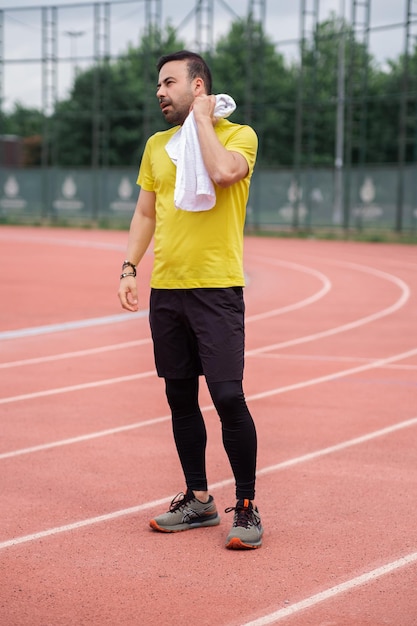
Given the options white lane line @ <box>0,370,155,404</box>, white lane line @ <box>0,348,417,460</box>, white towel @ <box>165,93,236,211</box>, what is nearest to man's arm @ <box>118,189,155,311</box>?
white towel @ <box>165,93,236,211</box>

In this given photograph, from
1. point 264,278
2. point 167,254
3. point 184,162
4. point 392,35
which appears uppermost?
point 392,35

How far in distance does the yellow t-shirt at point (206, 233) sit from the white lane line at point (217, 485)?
1.19 meters

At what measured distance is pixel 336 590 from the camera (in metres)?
4.12

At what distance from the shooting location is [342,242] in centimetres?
3325

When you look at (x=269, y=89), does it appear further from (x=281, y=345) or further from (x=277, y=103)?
(x=281, y=345)

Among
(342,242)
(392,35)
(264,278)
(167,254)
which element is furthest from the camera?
(392,35)

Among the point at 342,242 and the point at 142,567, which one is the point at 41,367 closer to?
the point at 142,567

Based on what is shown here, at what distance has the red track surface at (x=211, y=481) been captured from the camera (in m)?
4.01

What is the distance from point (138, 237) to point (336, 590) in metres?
1.84

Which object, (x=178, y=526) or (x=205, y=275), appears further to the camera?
(x=178, y=526)

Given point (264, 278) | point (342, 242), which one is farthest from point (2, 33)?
point (264, 278)

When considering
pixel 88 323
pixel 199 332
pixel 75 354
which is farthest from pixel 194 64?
pixel 88 323

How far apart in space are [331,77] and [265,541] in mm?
55169

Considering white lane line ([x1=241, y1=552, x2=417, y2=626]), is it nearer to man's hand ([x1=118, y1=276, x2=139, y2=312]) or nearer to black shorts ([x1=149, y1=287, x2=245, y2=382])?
black shorts ([x1=149, y1=287, x2=245, y2=382])
